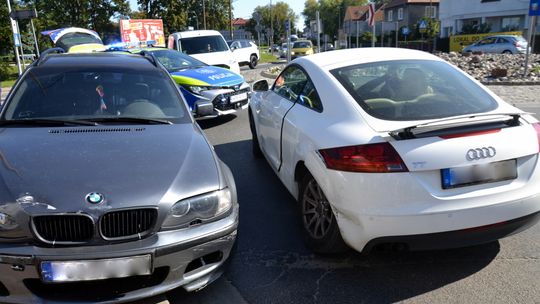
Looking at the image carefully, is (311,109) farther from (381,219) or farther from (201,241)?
(201,241)

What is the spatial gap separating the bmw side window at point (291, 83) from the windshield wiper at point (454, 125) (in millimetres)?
1486

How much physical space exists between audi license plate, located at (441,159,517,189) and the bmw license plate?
187 cm

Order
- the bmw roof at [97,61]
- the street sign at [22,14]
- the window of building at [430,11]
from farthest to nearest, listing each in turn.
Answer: the window of building at [430,11] → the street sign at [22,14] → the bmw roof at [97,61]

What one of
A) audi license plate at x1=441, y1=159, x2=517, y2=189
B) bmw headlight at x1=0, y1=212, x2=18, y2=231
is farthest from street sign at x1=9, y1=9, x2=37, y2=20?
audi license plate at x1=441, y1=159, x2=517, y2=189

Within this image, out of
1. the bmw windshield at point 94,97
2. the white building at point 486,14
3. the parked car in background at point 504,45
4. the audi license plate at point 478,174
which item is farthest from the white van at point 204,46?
the white building at point 486,14

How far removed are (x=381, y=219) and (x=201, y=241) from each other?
1131 millimetres

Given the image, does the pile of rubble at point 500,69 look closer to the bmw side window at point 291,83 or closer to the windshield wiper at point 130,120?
the bmw side window at point 291,83

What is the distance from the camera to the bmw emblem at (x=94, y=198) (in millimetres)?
2543

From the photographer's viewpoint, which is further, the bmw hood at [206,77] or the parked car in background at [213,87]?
the bmw hood at [206,77]

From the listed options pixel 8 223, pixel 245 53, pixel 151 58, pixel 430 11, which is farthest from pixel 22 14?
pixel 430 11

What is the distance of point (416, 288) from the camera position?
10.2 feet

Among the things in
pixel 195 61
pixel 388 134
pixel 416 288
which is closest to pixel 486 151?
pixel 388 134

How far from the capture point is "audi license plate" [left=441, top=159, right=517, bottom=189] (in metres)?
2.84

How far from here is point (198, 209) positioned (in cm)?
276
